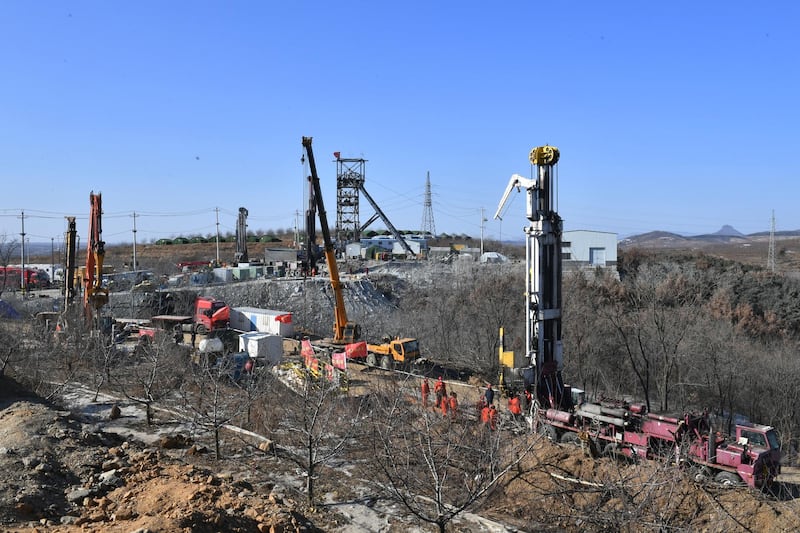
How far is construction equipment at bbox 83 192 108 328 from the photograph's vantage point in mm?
28562

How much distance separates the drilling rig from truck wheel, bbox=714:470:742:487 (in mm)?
4595

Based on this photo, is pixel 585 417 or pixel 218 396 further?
pixel 218 396

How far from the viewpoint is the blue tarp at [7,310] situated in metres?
35.3

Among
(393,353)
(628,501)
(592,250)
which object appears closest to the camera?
(628,501)

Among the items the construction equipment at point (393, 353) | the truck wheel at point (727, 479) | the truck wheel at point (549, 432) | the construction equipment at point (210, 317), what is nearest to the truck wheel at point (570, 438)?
the truck wheel at point (549, 432)

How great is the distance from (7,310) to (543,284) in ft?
108

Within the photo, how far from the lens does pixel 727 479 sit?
42.6 ft

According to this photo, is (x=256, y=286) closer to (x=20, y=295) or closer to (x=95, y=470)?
(x=20, y=295)

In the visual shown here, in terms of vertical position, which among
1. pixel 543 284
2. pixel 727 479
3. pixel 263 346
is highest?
pixel 543 284

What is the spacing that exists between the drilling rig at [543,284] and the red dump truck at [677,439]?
134 cm

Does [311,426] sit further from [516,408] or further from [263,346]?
[263,346]

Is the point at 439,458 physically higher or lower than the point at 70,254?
lower

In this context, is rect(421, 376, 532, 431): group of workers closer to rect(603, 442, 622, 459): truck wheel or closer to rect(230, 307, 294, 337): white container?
rect(603, 442, 622, 459): truck wheel

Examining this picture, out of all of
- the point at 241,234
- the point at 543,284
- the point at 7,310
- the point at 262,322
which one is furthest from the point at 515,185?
the point at 241,234
